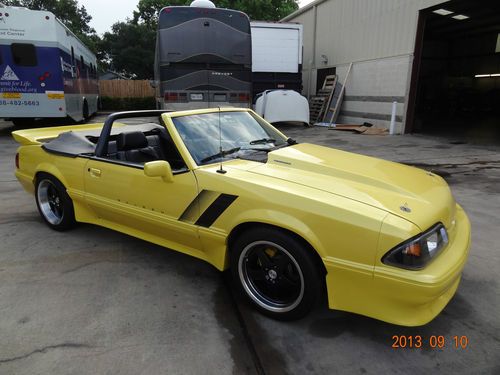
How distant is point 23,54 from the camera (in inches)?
410

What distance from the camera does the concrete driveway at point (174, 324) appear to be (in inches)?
87.0

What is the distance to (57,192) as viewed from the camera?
4090 mm

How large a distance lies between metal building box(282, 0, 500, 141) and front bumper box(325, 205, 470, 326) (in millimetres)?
11142

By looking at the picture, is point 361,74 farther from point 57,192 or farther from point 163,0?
point 163,0

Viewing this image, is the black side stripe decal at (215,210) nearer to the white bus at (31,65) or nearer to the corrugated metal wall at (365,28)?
the white bus at (31,65)

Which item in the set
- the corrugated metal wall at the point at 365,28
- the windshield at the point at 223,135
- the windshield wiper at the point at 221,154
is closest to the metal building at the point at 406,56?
the corrugated metal wall at the point at 365,28

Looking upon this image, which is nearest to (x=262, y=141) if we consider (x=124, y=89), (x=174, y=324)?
(x=174, y=324)

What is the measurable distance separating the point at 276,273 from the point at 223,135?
4.40ft

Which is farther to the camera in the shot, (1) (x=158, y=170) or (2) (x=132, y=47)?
(2) (x=132, y=47)

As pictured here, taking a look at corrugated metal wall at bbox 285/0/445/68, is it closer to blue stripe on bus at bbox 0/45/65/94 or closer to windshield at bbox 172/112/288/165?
windshield at bbox 172/112/288/165

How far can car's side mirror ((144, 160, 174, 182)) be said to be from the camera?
274cm

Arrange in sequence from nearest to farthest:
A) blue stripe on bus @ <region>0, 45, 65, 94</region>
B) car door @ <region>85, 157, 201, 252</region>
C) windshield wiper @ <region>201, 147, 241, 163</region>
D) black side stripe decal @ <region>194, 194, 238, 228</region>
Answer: black side stripe decal @ <region>194, 194, 238, 228</region> → car door @ <region>85, 157, 201, 252</region> → windshield wiper @ <region>201, 147, 241, 163</region> → blue stripe on bus @ <region>0, 45, 65, 94</region>

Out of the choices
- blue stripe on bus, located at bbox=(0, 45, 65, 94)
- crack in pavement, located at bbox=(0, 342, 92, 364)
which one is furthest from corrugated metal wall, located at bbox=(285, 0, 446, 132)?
crack in pavement, located at bbox=(0, 342, 92, 364)
